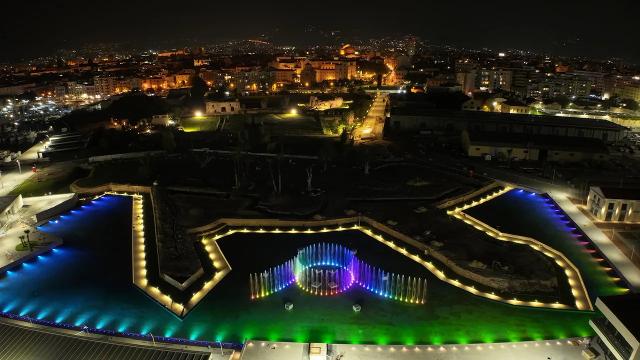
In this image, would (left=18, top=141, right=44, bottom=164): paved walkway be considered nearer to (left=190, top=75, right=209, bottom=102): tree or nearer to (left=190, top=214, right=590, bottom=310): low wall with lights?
(left=190, top=75, right=209, bottom=102): tree

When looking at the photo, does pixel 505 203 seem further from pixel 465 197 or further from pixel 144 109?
pixel 144 109

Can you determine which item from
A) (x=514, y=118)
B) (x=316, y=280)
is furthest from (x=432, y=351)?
(x=514, y=118)

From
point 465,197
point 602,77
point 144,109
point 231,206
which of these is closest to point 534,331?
point 465,197

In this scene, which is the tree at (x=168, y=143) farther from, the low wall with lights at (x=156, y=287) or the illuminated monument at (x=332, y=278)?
the illuminated monument at (x=332, y=278)

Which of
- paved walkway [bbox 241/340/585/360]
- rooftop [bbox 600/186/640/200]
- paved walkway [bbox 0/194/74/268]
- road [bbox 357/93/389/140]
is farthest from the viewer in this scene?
road [bbox 357/93/389/140]

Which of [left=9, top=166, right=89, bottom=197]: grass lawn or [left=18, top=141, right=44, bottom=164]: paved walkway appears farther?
[left=18, top=141, right=44, bottom=164]: paved walkway

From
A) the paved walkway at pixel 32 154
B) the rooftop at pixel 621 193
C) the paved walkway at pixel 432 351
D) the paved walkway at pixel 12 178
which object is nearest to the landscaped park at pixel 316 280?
the paved walkway at pixel 432 351

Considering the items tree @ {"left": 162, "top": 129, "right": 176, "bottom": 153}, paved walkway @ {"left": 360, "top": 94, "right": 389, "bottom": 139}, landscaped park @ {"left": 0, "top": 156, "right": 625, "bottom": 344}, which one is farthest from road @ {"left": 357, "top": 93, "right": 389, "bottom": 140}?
tree @ {"left": 162, "top": 129, "right": 176, "bottom": 153}
